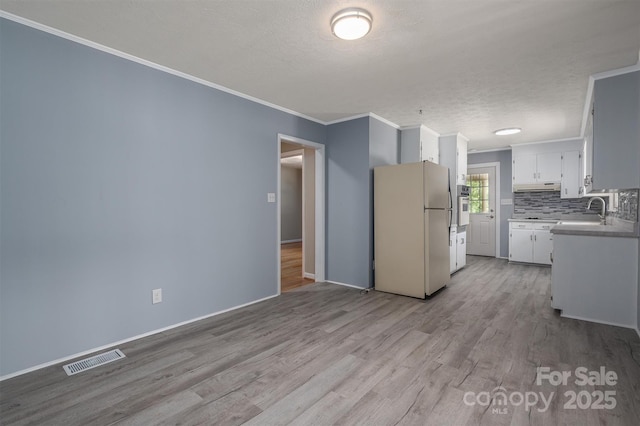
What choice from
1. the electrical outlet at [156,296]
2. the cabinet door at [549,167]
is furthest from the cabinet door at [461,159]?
the electrical outlet at [156,296]

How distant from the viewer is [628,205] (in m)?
3.22

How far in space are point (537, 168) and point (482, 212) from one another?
1.43m

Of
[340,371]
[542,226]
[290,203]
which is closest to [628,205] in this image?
[542,226]

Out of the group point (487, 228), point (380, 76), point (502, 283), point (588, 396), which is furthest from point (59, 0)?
point (487, 228)

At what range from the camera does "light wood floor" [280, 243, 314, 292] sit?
4639 millimetres

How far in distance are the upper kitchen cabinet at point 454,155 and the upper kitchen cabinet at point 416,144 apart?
0.38m

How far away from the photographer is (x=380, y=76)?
304cm

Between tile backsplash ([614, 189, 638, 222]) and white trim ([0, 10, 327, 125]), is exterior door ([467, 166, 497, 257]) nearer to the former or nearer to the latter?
tile backsplash ([614, 189, 638, 222])

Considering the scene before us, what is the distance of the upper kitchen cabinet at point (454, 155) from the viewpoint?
5242mm

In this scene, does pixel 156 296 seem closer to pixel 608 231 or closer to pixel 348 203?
pixel 348 203

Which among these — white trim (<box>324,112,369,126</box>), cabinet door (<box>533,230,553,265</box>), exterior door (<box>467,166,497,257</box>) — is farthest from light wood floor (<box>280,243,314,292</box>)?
cabinet door (<box>533,230,553,265</box>)

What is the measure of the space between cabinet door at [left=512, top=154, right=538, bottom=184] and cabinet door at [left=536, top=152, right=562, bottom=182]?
0.08 meters

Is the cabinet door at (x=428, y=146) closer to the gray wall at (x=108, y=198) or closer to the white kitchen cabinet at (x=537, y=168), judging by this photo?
the white kitchen cabinet at (x=537, y=168)

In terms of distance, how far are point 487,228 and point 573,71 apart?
4.54 metres
